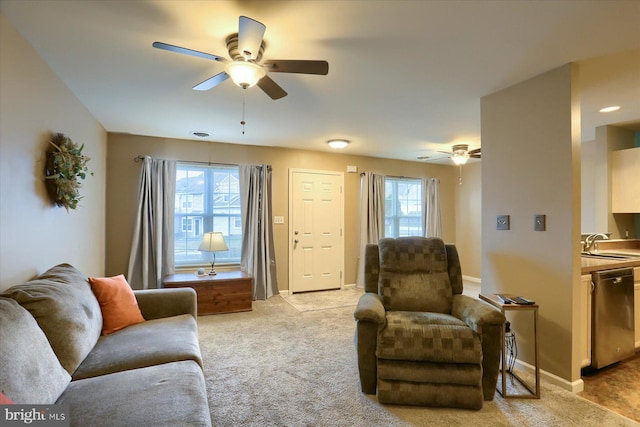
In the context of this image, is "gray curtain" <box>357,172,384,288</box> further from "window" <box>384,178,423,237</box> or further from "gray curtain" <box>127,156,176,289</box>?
"gray curtain" <box>127,156,176,289</box>

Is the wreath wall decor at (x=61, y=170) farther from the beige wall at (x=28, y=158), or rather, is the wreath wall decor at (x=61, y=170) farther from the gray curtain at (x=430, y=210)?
the gray curtain at (x=430, y=210)

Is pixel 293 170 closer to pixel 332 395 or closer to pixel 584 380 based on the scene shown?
pixel 332 395

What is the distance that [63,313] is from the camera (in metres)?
1.59

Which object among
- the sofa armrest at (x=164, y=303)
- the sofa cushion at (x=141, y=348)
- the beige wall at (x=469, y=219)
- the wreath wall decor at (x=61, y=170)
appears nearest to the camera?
the sofa cushion at (x=141, y=348)

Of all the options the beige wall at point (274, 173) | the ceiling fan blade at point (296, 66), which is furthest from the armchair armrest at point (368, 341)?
the beige wall at point (274, 173)

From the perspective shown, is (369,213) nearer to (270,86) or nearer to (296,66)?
(270,86)

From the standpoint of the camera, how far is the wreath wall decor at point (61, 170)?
7.45 ft

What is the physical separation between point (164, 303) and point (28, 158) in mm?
1322

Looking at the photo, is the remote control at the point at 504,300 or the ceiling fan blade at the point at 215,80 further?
the remote control at the point at 504,300

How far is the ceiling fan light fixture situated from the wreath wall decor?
1480 mm

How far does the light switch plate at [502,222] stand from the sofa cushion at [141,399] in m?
2.52

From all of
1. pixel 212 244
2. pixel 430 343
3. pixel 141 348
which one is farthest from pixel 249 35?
pixel 212 244

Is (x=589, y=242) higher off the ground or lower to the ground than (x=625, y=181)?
lower

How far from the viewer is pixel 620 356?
8.17ft
